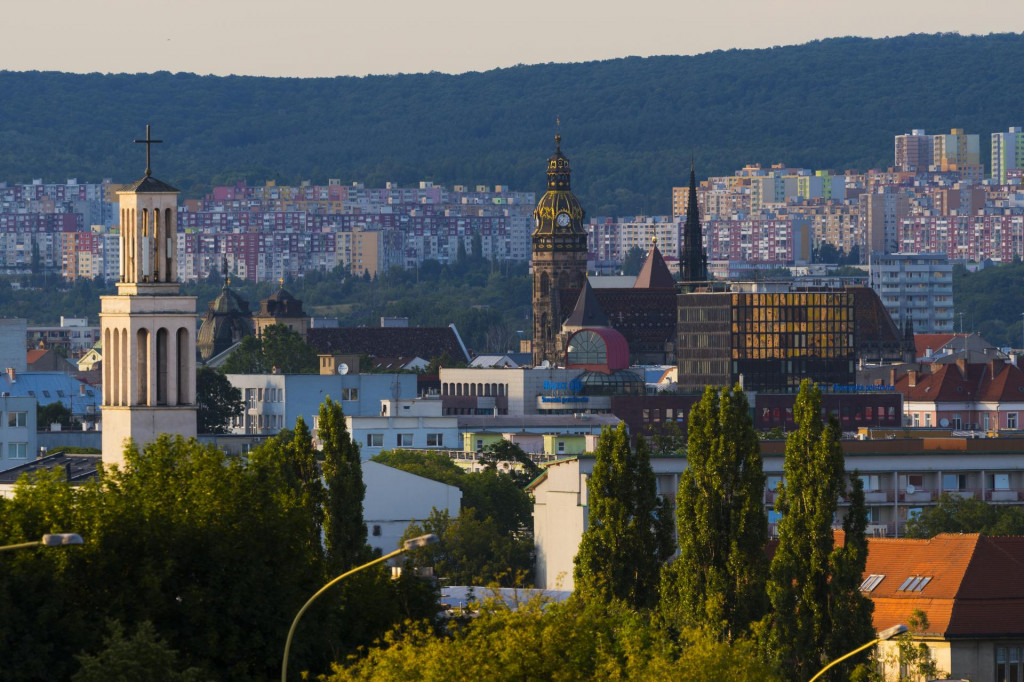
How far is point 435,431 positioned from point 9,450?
1178 inches

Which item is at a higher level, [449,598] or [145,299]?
[145,299]

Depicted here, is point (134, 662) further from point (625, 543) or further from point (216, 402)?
point (216, 402)

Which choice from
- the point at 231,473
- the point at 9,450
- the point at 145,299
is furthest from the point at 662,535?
the point at 9,450

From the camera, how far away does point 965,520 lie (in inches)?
3895

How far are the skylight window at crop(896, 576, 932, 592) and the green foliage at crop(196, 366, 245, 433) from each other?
8256 centimetres

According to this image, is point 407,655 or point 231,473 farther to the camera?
point 231,473

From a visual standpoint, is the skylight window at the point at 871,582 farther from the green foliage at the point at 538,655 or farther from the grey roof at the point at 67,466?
the green foliage at the point at 538,655

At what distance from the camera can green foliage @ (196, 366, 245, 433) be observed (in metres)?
160

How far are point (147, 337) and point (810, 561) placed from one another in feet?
46.9

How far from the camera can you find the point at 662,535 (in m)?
67.1

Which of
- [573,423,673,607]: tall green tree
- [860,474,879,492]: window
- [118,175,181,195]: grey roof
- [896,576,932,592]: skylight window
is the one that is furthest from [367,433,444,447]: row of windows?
[118,175,181,195]: grey roof

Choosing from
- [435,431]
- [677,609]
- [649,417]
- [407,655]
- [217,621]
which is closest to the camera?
[407,655]

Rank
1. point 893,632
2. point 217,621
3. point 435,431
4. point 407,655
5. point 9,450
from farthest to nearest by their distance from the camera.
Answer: point 435,431
point 9,450
point 217,621
point 407,655
point 893,632

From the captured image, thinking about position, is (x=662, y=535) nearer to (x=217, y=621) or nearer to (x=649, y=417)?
(x=217, y=621)
